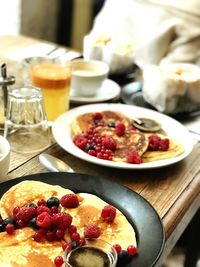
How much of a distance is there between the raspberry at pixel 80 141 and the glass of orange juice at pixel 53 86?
20cm

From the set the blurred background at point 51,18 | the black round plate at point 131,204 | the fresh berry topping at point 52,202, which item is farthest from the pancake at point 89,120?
the blurred background at point 51,18

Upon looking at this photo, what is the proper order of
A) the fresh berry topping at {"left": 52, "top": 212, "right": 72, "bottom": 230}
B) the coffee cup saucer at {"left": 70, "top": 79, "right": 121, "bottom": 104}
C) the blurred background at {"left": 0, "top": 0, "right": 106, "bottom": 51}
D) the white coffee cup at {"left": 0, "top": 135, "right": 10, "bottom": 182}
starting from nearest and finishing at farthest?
the fresh berry topping at {"left": 52, "top": 212, "right": 72, "bottom": 230}
the white coffee cup at {"left": 0, "top": 135, "right": 10, "bottom": 182}
the coffee cup saucer at {"left": 70, "top": 79, "right": 121, "bottom": 104}
the blurred background at {"left": 0, "top": 0, "right": 106, "bottom": 51}

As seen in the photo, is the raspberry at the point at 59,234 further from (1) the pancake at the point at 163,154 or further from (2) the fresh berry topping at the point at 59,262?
(1) the pancake at the point at 163,154

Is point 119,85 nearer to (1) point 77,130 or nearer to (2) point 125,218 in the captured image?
(1) point 77,130

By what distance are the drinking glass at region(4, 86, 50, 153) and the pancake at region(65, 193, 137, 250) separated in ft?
1.06

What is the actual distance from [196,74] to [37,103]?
1.93ft

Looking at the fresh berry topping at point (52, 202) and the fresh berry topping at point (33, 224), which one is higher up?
the fresh berry topping at point (52, 202)

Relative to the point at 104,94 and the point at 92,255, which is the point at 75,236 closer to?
the point at 92,255

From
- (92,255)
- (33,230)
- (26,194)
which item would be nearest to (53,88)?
(26,194)

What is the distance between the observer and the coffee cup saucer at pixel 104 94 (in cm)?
157

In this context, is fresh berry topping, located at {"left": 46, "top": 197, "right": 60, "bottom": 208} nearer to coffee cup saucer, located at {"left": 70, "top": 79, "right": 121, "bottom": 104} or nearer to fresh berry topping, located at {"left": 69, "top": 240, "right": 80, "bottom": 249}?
fresh berry topping, located at {"left": 69, "top": 240, "right": 80, "bottom": 249}

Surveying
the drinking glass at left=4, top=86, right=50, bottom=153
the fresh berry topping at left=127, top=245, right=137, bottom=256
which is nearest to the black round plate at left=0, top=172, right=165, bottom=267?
the fresh berry topping at left=127, top=245, right=137, bottom=256

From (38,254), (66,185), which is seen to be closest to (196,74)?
(66,185)

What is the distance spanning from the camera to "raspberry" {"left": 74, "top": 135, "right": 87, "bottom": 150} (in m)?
1.25
